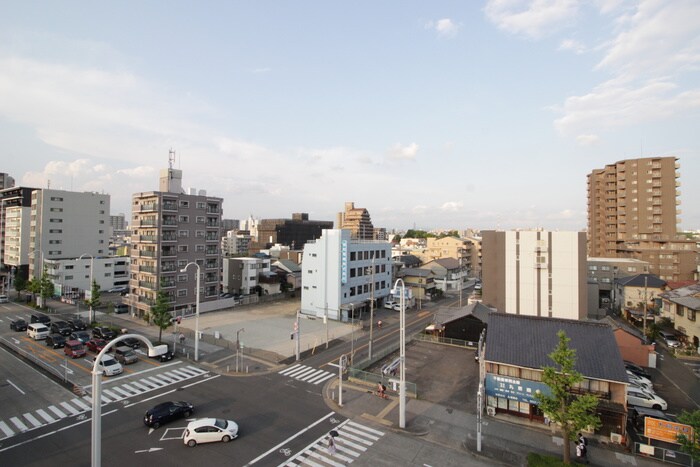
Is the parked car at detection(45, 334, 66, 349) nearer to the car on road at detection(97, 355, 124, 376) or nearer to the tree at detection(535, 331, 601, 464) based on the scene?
the car on road at detection(97, 355, 124, 376)

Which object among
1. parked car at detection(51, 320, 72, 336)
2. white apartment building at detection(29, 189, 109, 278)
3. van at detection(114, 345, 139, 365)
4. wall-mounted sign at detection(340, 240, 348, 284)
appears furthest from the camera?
white apartment building at detection(29, 189, 109, 278)

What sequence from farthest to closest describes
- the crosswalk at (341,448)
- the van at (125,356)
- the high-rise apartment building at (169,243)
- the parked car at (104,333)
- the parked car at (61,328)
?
the high-rise apartment building at (169,243), the parked car at (61,328), the parked car at (104,333), the van at (125,356), the crosswalk at (341,448)

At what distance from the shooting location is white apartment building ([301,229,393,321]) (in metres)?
54.0

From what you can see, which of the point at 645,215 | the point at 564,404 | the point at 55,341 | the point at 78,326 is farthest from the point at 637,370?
the point at 645,215

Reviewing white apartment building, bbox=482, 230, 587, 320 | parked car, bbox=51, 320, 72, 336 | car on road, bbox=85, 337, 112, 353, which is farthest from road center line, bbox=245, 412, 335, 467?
parked car, bbox=51, 320, 72, 336

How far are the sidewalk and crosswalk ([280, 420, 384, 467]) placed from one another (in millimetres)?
1488

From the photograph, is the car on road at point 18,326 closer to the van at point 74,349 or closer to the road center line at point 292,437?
the van at point 74,349

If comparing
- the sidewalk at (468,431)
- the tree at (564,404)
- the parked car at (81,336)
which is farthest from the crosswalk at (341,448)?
the parked car at (81,336)

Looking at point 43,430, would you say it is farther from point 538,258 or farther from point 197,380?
point 538,258

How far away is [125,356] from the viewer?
112 feet

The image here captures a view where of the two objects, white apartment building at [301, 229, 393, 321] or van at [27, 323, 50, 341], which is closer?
van at [27, 323, 50, 341]

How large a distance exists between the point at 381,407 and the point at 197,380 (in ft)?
52.9

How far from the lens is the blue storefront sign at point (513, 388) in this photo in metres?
24.0

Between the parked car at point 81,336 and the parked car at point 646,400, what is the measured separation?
5246 centimetres
